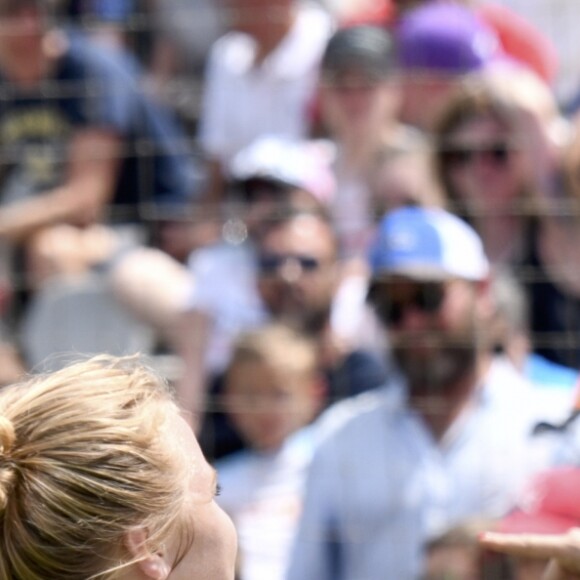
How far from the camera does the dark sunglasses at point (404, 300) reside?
300cm

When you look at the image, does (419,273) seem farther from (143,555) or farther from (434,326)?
(143,555)

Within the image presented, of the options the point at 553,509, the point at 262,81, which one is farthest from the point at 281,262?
the point at 553,509

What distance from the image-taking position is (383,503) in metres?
2.90

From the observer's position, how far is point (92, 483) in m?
1.37

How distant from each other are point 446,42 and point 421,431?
105 cm

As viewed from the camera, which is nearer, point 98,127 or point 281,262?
point 281,262

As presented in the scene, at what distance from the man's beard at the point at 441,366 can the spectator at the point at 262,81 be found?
3.02ft

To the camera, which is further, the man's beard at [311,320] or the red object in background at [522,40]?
the red object in background at [522,40]

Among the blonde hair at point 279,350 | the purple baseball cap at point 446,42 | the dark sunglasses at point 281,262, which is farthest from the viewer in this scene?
the purple baseball cap at point 446,42

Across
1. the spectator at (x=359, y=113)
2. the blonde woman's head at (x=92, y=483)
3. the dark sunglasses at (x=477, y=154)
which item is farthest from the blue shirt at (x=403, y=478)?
the blonde woman's head at (x=92, y=483)

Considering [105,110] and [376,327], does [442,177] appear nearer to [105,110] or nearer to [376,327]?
[376,327]

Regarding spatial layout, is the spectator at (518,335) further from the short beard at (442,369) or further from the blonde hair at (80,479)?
the blonde hair at (80,479)

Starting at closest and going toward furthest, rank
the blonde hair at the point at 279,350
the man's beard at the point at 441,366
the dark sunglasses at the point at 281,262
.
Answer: the man's beard at the point at 441,366 < the blonde hair at the point at 279,350 < the dark sunglasses at the point at 281,262

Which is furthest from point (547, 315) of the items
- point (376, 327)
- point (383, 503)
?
point (383, 503)
